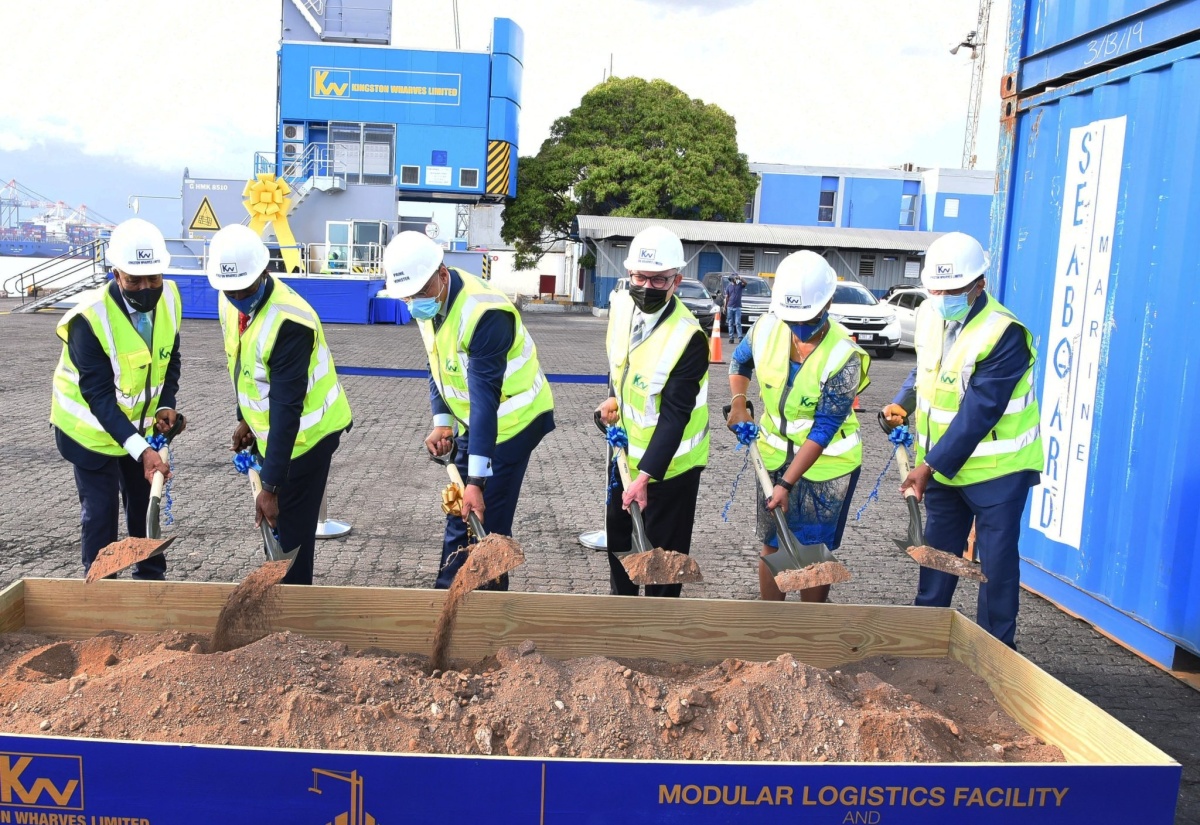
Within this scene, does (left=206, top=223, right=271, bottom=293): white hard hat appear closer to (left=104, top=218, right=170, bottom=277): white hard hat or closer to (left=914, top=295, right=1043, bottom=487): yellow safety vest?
(left=104, top=218, right=170, bottom=277): white hard hat

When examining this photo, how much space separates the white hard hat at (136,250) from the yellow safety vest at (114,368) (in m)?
0.16

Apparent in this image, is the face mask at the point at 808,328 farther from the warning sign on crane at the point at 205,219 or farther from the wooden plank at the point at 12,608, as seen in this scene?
the warning sign on crane at the point at 205,219

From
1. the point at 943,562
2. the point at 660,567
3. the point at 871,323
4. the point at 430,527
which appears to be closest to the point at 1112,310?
the point at 943,562

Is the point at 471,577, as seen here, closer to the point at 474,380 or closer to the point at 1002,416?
the point at 474,380

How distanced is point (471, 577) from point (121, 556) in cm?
134

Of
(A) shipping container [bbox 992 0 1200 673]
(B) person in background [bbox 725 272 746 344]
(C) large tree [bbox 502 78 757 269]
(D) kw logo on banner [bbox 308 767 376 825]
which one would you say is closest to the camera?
(D) kw logo on banner [bbox 308 767 376 825]

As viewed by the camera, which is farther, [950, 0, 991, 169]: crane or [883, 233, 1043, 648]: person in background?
[950, 0, 991, 169]: crane

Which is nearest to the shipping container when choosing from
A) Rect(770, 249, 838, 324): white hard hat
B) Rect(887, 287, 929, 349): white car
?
Rect(770, 249, 838, 324): white hard hat

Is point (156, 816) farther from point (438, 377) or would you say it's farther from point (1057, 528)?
point (1057, 528)

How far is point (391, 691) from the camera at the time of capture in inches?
121

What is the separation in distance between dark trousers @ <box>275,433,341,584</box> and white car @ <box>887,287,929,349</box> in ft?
58.0

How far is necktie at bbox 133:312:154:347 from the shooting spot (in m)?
4.37

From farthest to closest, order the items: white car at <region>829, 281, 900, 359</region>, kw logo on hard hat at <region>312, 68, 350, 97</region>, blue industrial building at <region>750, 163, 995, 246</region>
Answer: blue industrial building at <region>750, 163, 995, 246</region>, kw logo on hard hat at <region>312, 68, 350, 97</region>, white car at <region>829, 281, 900, 359</region>

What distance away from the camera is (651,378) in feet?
13.8
